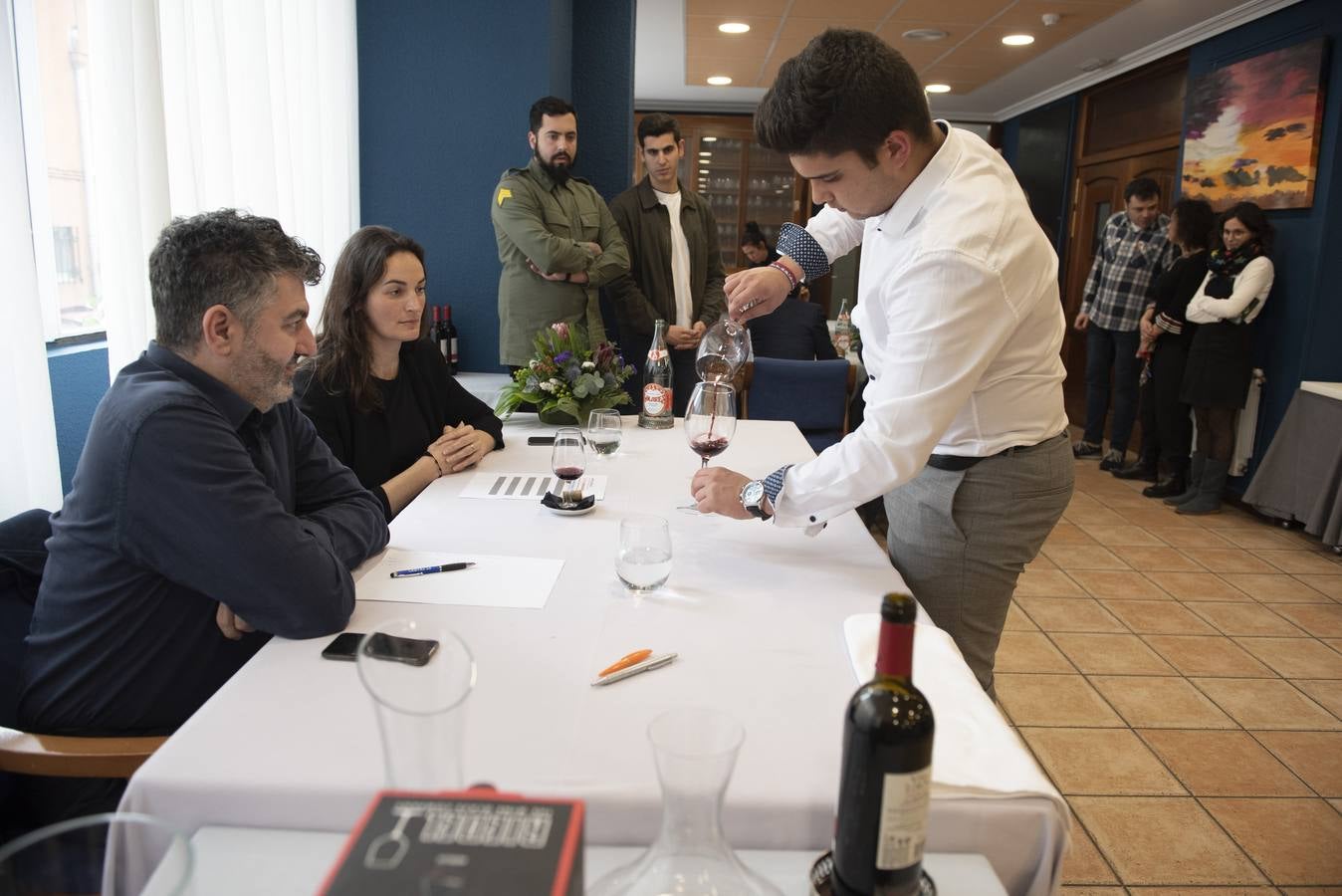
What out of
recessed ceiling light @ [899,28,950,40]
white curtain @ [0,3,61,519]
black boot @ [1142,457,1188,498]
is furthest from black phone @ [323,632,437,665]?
recessed ceiling light @ [899,28,950,40]

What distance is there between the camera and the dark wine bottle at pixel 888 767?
71 centimetres

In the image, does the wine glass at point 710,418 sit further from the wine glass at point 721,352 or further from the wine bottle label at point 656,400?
the wine bottle label at point 656,400

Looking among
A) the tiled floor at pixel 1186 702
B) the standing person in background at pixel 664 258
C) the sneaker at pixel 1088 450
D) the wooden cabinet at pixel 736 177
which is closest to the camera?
the tiled floor at pixel 1186 702

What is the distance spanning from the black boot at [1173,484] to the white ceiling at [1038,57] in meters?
2.52

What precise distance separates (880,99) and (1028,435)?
23.9 inches

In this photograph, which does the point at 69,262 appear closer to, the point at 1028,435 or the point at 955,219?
the point at 955,219

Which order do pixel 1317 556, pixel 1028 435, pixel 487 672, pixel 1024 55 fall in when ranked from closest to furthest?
1. pixel 487 672
2. pixel 1028 435
3. pixel 1317 556
4. pixel 1024 55

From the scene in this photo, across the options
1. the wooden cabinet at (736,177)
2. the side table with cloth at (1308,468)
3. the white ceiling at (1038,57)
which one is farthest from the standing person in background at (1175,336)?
the wooden cabinet at (736,177)

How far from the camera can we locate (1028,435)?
1592mm

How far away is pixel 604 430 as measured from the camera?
7.34 feet

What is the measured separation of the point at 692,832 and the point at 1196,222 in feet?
18.3

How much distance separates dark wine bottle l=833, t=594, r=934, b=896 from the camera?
71cm

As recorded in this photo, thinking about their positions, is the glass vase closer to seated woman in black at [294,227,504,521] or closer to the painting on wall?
seated woman in black at [294,227,504,521]

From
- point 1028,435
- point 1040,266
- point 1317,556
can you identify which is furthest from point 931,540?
point 1317,556
